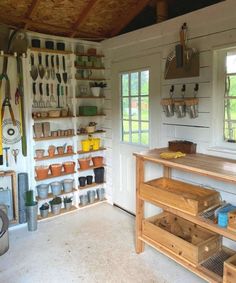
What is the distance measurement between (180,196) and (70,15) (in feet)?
7.68

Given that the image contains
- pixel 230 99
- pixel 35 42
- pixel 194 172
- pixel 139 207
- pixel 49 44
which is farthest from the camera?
pixel 49 44

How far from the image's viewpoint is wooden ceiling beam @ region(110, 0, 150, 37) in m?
3.00

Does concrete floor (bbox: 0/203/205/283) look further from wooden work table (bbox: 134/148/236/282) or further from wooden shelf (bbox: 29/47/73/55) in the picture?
wooden shelf (bbox: 29/47/73/55)

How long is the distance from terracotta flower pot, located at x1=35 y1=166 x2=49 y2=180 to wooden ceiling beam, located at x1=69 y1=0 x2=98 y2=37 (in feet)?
5.58

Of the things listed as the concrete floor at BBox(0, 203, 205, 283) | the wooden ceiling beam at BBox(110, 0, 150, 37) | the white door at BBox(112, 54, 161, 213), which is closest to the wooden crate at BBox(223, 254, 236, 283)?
the concrete floor at BBox(0, 203, 205, 283)

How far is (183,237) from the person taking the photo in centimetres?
250

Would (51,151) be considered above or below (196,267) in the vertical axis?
above

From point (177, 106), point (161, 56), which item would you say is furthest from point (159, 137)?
point (161, 56)

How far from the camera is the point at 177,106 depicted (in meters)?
2.70

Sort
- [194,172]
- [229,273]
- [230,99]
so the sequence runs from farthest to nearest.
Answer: [230,99] → [194,172] → [229,273]

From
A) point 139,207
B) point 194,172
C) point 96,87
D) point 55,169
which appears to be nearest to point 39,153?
point 55,169

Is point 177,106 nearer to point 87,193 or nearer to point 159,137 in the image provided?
point 159,137

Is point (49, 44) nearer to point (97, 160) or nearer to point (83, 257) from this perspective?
point (97, 160)

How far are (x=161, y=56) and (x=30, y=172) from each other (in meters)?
2.01
